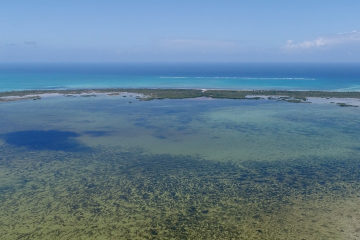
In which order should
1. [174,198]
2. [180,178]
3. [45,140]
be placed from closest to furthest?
[174,198] < [180,178] < [45,140]

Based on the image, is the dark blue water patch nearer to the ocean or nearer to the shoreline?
the ocean

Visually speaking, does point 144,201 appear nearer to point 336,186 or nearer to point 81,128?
point 336,186

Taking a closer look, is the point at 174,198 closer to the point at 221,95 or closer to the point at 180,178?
the point at 180,178

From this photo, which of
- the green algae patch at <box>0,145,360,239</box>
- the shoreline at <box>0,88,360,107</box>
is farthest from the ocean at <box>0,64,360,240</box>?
the shoreline at <box>0,88,360,107</box>

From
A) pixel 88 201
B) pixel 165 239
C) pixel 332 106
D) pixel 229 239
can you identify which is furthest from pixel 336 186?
pixel 332 106

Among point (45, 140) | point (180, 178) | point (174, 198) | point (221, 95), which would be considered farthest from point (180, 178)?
point (221, 95)

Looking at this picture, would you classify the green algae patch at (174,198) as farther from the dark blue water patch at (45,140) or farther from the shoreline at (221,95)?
the shoreline at (221,95)
